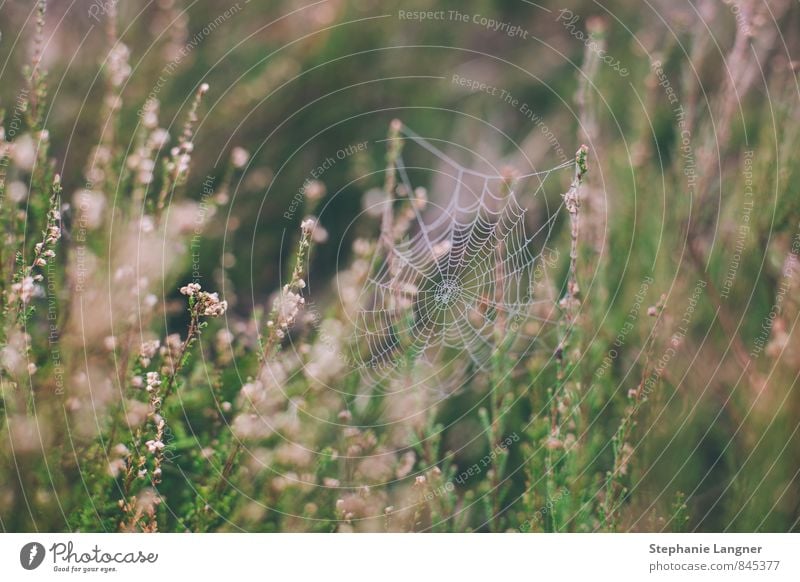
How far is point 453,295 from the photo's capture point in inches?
49.8

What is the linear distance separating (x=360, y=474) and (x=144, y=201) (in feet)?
1.78

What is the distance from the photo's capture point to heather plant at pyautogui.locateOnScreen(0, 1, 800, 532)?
941 millimetres
